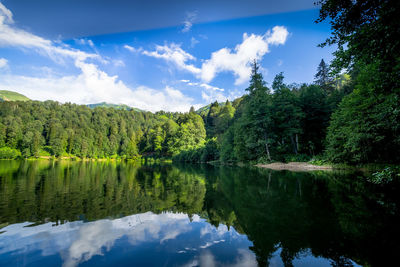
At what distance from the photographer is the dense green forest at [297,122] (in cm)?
830

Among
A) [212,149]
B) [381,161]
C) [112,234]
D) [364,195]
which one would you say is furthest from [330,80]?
[112,234]

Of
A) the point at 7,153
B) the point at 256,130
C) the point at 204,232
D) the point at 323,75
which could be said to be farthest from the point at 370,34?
the point at 7,153

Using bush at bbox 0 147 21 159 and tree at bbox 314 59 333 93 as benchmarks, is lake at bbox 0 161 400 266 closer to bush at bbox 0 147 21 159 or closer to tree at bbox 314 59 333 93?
tree at bbox 314 59 333 93

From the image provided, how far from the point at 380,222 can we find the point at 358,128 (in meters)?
14.5

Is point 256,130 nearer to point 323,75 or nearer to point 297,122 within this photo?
point 297,122

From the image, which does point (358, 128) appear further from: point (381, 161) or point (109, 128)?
point (109, 128)

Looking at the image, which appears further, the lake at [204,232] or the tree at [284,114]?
the tree at [284,114]

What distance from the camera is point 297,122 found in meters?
32.1

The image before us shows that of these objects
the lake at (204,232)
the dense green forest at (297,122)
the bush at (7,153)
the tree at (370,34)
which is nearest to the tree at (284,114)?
the dense green forest at (297,122)

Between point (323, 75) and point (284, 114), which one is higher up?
point (323, 75)

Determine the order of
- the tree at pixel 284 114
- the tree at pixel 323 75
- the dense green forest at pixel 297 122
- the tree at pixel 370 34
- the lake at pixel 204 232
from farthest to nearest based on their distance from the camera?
the tree at pixel 323 75 < the tree at pixel 284 114 < the dense green forest at pixel 297 122 < the tree at pixel 370 34 < the lake at pixel 204 232

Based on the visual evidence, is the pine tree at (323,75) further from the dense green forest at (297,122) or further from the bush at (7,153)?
the bush at (7,153)

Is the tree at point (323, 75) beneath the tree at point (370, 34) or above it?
above

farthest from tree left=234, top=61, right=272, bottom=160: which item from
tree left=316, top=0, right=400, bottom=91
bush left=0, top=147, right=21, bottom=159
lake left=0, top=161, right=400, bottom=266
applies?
bush left=0, top=147, right=21, bottom=159
